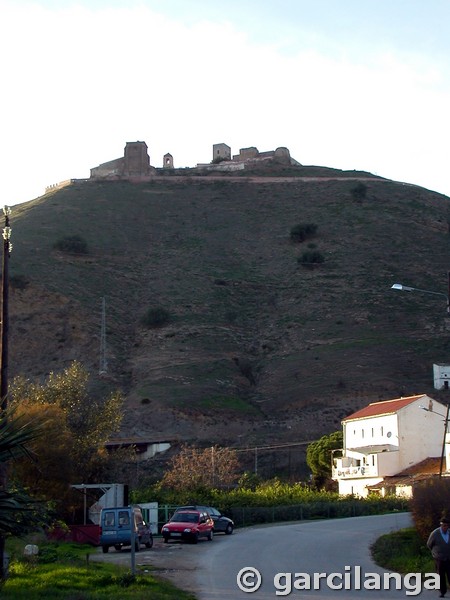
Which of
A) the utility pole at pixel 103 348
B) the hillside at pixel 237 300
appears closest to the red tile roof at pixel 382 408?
the hillside at pixel 237 300

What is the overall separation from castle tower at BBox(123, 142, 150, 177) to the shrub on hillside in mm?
99639

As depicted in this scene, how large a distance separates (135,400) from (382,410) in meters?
16.8

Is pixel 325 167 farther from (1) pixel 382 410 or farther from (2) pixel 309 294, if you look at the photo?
(1) pixel 382 410

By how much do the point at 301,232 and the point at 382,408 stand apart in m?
36.6

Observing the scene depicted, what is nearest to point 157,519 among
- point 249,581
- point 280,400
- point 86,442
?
point 86,442

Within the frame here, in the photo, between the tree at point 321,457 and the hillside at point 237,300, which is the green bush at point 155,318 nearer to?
the hillside at point 237,300

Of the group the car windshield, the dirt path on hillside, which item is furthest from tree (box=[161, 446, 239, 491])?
the dirt path on hillside

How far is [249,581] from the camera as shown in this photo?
18.5m

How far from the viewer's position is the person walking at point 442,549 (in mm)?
15055

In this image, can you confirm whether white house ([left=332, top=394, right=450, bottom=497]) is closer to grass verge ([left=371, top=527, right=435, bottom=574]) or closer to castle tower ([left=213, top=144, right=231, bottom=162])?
grass verge ([left=371, top=527, right=435, bottom=574])

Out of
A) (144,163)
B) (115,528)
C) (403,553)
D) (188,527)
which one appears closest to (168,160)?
(144,163)

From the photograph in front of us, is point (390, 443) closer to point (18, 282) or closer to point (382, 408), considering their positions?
point (382, 408)

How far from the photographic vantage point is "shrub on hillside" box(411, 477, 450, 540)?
67.4ft

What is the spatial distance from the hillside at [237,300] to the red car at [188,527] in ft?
88.5
